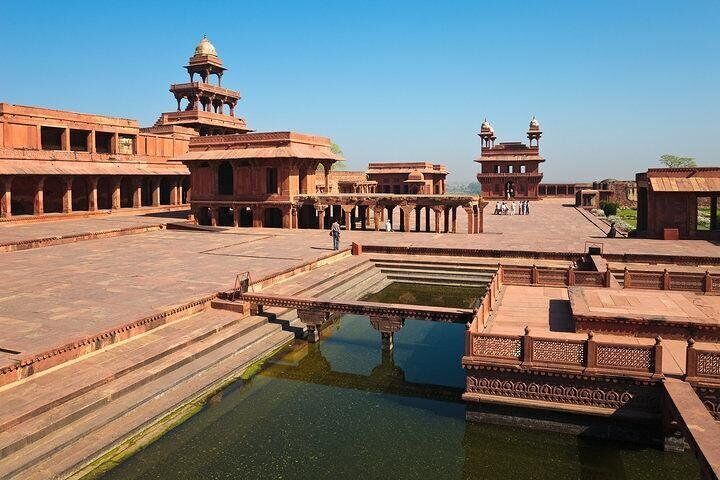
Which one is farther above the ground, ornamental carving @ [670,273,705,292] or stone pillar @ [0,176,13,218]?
stone pillar @ [0,176,13,218]

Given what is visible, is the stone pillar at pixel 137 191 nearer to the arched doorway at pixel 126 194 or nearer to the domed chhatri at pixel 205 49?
the arched doorway at pixel 126 194

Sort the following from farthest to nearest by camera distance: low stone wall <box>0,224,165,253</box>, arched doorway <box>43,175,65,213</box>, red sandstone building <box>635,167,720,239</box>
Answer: arched doorway <box>43,175,65,213</box>
red sandstone building <box>635,167,720,239</box>
low stone wall <box>0,224,165,253</box>

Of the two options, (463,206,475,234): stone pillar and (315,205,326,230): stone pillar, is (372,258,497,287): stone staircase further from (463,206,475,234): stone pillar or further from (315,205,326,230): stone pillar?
(315,205,326,230): stone pillar

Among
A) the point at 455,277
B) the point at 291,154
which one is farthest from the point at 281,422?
the point at 291,154

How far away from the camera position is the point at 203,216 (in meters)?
35.2

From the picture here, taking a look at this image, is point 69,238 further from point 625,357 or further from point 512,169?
point 512,169

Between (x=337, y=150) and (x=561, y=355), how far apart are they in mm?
114304

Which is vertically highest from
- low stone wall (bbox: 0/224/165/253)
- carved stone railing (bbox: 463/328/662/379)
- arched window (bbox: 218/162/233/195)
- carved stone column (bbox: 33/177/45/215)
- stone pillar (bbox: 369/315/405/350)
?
arched window (bbox: 218/162/233/195)

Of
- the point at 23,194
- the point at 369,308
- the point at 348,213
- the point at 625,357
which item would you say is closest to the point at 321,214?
the point at 348,213

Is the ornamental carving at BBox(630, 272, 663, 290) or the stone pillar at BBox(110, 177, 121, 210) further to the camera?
the stone pillar at BBox(110, 177, 121, 210)

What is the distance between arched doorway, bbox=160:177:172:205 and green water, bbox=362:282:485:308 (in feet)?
96.9

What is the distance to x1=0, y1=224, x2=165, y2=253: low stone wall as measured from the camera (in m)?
22.5

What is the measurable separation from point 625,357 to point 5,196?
3218cm

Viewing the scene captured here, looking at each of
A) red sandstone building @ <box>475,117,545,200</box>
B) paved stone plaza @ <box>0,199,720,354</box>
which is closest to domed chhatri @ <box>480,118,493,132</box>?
red sandstone building @ <box>475,117,545,200</box>
